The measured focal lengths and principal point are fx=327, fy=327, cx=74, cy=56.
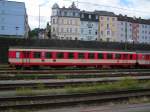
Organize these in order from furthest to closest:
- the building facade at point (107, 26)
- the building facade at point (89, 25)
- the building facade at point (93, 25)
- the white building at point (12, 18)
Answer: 1. the building facade at point (107, 26)
2. the building facade at point (89, 25)
3. the building facade at point (93, 25)
4. the white building at point (12, 18)

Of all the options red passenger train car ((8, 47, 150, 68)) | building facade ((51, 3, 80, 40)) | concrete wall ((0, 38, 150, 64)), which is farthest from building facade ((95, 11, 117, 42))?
red passenger train car ((8, 47, 150, 68))

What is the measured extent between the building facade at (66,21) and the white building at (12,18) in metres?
22.5

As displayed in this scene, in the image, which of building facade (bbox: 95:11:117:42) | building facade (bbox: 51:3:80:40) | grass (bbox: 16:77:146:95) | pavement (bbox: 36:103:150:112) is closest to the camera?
pavement (bbox: 36:103:150:112)

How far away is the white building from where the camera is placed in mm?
92062

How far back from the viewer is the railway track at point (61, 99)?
13.0 m

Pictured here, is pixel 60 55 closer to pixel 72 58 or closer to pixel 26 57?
pixel 72 58

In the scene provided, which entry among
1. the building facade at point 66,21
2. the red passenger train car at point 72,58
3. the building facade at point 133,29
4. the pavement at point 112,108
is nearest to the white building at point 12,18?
the building facade at point 66,21

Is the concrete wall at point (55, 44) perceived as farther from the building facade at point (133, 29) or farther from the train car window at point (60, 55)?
the building facade at point (133, 29)

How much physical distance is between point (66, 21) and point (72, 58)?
79.6 meters

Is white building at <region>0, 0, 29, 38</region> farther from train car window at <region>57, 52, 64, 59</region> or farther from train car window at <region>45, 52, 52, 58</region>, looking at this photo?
train car window at <region>45, 52, 52, 58</region>

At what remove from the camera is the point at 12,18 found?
94.7m

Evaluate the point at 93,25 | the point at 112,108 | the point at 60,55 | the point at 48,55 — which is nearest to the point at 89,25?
the point at 93,25

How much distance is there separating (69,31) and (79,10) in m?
10.1

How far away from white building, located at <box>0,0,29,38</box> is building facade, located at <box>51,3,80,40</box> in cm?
2251
